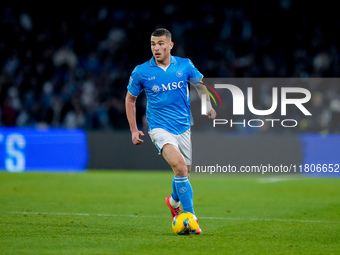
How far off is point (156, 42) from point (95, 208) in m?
3.79

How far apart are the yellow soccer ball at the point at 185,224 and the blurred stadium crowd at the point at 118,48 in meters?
12.6

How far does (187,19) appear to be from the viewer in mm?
25406

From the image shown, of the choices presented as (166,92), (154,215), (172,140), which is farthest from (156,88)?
(154,215)

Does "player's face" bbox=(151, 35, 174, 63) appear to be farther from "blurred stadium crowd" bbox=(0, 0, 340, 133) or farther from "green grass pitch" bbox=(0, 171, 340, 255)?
"blurred stadium crowd" bbox=(0, 0, 340, 133)

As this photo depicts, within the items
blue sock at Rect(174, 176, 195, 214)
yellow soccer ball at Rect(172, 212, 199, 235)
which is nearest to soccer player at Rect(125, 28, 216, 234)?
blue sock at Rect(174, 176, 195, 214)

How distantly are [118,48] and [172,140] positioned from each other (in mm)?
16682

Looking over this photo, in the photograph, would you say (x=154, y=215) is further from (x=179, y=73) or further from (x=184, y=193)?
(x=179, y=73)

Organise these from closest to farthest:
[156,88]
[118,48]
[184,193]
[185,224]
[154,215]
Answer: [185,224], [184,193], [156,88], [154,215], [118,48]

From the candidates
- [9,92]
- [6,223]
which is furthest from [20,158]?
[6,223]

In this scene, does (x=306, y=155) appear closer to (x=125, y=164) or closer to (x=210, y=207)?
(x=125, y=164)

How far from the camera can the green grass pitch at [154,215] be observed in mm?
7176

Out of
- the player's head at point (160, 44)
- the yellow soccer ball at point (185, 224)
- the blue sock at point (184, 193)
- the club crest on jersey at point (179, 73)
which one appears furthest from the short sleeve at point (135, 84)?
the yellow soccer ball at point (185, 224)

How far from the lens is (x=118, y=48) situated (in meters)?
24.6

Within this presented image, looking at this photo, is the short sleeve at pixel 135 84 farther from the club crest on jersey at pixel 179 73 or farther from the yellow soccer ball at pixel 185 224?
the yellow soccer ball at pixel 185 224
